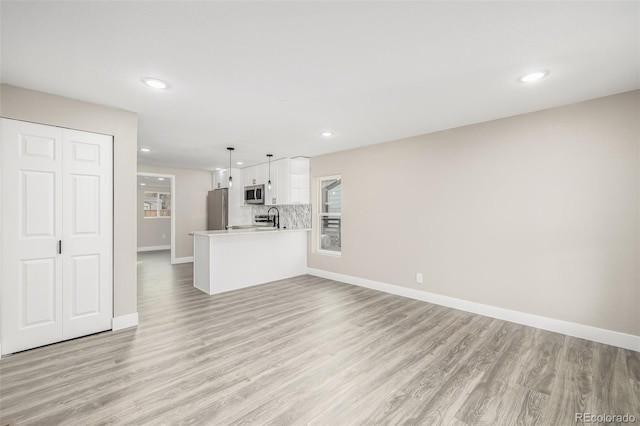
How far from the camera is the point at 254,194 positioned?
22.4 feet

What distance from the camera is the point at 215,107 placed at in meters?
3.10

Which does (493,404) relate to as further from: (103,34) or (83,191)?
(83,191)

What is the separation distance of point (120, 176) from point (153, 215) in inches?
315

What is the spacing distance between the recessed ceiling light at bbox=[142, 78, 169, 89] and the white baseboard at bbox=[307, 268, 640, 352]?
13.4 ft

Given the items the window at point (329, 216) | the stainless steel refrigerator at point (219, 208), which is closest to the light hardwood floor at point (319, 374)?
the window at point (329, 216)

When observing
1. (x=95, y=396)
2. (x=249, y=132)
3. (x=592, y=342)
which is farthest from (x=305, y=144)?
(x=592, y=342)

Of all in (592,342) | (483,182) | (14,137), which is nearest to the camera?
(14,137)

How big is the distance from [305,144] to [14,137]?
348cm

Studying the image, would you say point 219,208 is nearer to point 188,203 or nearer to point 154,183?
point 188,203

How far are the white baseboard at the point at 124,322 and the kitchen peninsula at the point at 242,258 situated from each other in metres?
1.34

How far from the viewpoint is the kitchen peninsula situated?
4617 mm

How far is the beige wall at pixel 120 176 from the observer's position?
2.90m

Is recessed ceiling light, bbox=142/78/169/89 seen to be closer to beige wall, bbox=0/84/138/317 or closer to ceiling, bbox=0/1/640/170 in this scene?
ceiling, bbox=0/1/640/170

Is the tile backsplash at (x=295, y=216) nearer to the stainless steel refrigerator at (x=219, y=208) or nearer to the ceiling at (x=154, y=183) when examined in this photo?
the stainless steel refrigerator at (x=219, y=208)
